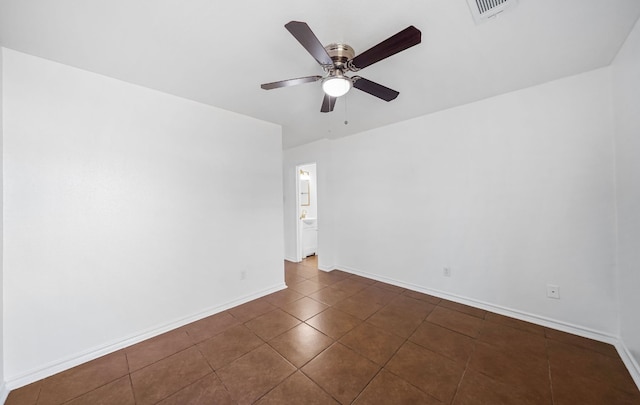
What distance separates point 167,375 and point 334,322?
5.06 feet

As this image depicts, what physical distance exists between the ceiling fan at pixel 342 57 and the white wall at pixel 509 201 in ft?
5.16

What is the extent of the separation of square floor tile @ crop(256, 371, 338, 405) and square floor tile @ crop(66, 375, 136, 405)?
0.94 metres

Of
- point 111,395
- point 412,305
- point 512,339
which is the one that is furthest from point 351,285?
point 111,395

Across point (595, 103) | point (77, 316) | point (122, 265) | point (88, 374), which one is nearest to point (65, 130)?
point (122, 265)

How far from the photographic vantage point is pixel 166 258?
2.42 m

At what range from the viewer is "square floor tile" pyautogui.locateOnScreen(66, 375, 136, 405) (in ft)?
5.07

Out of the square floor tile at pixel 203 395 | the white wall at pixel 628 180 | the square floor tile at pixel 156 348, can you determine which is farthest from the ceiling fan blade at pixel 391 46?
the square floor tile at pixel 156 348

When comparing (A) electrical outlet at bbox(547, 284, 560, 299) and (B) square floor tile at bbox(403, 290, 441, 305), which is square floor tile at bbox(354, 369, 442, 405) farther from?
(A) electrical outlet at bbox(547, 284, 560, 299)

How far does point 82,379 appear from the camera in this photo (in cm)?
175

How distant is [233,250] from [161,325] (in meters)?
1.03

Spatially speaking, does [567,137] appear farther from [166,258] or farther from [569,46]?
[166,258]

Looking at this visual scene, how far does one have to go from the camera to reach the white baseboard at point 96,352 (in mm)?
1701

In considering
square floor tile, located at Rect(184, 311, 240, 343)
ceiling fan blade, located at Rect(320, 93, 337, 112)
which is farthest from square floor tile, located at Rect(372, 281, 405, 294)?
ceiling fan blade, located at Rect(320, 93, 337, 112)

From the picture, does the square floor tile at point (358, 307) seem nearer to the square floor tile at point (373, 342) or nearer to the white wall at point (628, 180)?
the square floor tile at point (373, 342)
